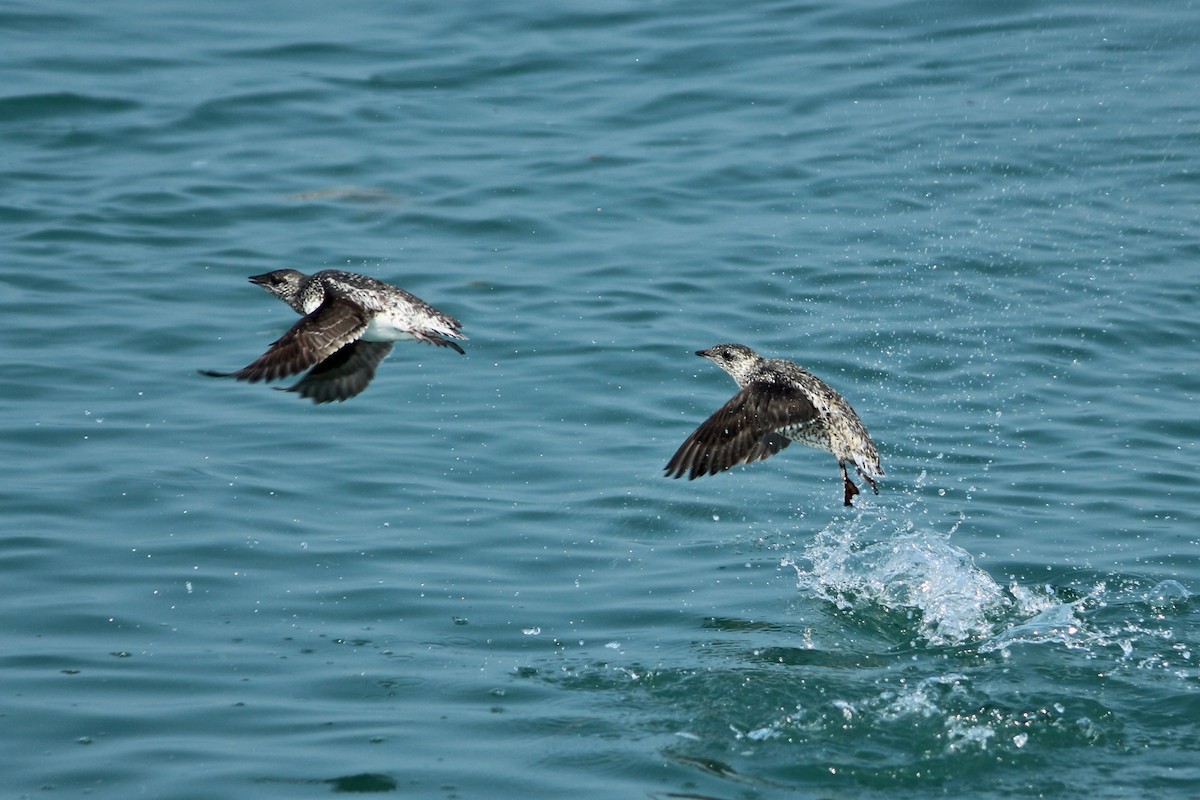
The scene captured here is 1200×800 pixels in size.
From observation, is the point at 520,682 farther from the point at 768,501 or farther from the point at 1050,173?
the point at 1050,173

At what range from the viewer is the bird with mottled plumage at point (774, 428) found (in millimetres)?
7707

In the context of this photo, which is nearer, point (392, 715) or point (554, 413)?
point (392, 715)

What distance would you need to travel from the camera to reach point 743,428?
781 centimetres

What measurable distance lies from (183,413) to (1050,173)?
337 inches

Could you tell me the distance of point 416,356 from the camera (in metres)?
12.3

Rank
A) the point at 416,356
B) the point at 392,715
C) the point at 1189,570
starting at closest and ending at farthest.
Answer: the point at 392,715
the point at 1189,570
the point at 416,356

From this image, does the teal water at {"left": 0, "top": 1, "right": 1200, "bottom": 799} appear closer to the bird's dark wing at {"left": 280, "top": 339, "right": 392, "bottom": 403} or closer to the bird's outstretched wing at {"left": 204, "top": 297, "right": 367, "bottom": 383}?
the bird's dark wing at {"left": 280, "top": 339, "right": 392, "bottom": 403}

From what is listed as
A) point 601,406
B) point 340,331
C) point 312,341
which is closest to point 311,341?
point 312,341

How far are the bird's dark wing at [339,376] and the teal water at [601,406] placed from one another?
115 cm

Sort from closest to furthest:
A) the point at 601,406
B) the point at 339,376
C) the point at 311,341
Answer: the point at 311,341, the point at 339,376, the point at 601,406

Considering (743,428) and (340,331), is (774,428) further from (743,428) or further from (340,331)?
(340,331)

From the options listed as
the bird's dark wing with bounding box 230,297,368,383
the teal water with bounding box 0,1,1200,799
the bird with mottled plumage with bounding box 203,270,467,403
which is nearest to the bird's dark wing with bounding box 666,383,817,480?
the teal water with bounding box 0,1,1200,799

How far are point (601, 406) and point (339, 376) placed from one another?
311 centimetres

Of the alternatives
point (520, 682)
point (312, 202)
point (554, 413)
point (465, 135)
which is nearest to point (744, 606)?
point (520, 682)
